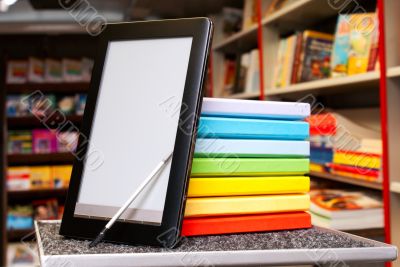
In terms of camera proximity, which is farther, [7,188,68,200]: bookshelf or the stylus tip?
[7,188,68,200]: bookshelf

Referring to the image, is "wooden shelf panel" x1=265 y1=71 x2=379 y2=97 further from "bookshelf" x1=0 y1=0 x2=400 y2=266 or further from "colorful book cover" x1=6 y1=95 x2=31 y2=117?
"colorful book cover" x1=6 y1=95 x2=31 y2=117

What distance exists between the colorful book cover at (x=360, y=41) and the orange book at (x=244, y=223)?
3.52 feet

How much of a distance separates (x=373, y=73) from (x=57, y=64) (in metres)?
3.65

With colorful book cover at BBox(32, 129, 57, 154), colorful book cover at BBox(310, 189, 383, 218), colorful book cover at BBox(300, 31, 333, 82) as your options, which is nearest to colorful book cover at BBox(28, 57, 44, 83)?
colorful book cover at BBox(32, 129, 57, 154)

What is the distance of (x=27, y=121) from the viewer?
4.45 meters

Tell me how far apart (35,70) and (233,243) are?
419 cm

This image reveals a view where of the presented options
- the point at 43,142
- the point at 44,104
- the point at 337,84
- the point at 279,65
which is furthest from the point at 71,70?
the point at 337,84

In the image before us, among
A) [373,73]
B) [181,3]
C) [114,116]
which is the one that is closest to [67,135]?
[181,3]

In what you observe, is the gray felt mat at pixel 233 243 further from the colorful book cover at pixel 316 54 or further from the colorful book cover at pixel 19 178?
the colorful book cover at pixel 19 178

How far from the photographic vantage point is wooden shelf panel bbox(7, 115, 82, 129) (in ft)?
14.5

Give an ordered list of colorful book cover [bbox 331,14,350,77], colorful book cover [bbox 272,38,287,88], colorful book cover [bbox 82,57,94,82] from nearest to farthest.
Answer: colorful book cover [bbox 331,14,350,77], colorful book cover [bbox 272,38,287,88], colorful book cover [bbox 82,57,94,82]

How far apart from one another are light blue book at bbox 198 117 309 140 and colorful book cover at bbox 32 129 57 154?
3.93 m

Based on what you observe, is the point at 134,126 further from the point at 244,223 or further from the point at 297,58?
the point at 297,58

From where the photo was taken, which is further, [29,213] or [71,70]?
[71,70]
